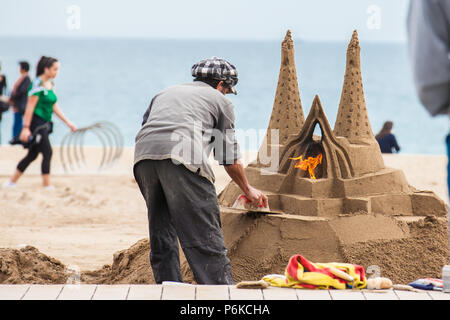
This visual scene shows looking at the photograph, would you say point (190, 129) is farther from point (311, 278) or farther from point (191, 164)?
point (311, 278)

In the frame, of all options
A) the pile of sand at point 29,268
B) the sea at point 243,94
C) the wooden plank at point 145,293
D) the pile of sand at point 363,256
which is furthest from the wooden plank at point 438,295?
the sea at point 243,94

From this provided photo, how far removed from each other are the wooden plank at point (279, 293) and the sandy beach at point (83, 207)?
10.5 ft

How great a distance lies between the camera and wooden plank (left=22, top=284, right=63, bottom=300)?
373 centimetres

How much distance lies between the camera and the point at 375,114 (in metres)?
44.3

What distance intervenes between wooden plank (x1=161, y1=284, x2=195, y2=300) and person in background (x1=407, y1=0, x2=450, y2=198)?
1.50 metres

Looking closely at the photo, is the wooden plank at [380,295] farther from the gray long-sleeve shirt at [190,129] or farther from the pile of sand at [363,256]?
the pile of sand at [363,256]

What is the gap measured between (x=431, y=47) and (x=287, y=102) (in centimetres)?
310

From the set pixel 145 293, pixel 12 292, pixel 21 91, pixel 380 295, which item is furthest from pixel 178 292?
pixel 21 91

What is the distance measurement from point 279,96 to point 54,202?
4.98 meters

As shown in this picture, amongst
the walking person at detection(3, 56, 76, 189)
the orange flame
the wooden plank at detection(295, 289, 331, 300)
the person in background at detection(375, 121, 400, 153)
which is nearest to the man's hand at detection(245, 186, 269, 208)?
the orange flame

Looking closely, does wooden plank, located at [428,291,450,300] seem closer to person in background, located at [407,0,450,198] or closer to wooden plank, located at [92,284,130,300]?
person in background, located at [407,0,450,198]

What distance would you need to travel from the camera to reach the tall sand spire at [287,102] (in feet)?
19.5
